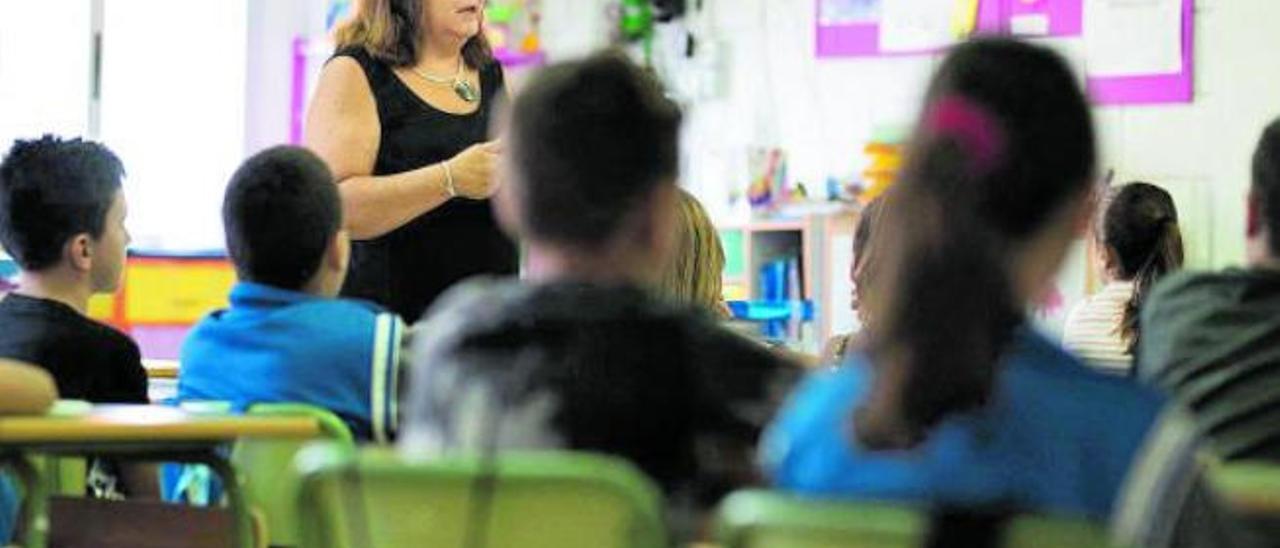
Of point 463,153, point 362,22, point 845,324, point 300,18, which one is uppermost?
point 300,18

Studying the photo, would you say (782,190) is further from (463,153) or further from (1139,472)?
(1139,472)

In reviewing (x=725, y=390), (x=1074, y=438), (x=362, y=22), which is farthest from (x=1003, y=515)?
(x=362, y=22)

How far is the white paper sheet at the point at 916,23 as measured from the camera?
5.95 metres

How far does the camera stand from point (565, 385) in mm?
1572

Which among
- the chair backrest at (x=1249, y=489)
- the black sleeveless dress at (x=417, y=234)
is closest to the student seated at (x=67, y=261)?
the black sleeveless dress at (x=417, y=234)

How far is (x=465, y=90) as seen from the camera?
3051mm

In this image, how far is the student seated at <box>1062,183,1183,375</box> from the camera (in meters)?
3.81

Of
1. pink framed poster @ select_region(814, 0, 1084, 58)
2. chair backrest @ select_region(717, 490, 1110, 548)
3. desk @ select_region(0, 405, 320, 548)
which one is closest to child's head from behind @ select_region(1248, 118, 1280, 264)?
chair backrest @ select_region(717, 490, 1110, 548)

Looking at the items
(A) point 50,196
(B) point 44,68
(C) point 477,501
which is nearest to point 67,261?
(A) point 50,196

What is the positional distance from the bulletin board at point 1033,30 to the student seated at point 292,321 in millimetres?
2841

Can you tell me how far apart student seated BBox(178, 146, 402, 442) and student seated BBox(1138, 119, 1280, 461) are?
3.24 feet

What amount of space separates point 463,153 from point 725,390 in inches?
52.0

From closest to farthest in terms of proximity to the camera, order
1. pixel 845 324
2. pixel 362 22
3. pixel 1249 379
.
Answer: pixel 1249 379 < pixel 362 22 < pixel 845 324

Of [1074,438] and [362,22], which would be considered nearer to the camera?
[1074,438]
